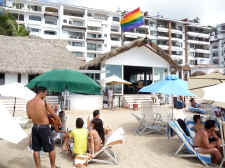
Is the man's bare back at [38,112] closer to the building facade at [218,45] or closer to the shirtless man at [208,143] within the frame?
the shirtless man at [208,143]

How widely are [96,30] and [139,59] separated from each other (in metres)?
41.9

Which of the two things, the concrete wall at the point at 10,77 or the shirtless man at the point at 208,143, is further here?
the concrete wall at the point at 10,77

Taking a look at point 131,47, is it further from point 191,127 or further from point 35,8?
point 35,8

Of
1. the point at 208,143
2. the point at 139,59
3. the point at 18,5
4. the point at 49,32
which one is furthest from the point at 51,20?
the point at 208,143

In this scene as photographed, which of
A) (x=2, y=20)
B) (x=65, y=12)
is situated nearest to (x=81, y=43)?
(x=65, y=12)

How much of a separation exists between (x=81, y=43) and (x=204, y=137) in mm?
48254

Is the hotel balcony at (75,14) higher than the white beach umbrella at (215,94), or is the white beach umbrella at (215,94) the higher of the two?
the hotel balcony at (75,14)

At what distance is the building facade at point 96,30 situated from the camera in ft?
153

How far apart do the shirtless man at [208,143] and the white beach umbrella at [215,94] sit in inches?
28.5

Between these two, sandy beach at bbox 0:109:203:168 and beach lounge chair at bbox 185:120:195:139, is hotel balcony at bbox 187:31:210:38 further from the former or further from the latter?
beach lounge chair at bbox 185:120:195:139

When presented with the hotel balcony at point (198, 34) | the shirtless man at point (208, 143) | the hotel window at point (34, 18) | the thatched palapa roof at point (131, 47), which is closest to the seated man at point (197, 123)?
the shirtless man at point (208, 143)

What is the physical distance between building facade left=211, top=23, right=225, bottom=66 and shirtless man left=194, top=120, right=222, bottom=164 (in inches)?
2661

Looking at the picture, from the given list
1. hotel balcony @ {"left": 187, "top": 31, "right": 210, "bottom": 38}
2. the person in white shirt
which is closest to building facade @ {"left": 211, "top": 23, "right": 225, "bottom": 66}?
hotel balcony @ {"left": 187, "top": 31, "right": 210, "bottom": 38}

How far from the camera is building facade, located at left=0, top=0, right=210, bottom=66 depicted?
153ft
